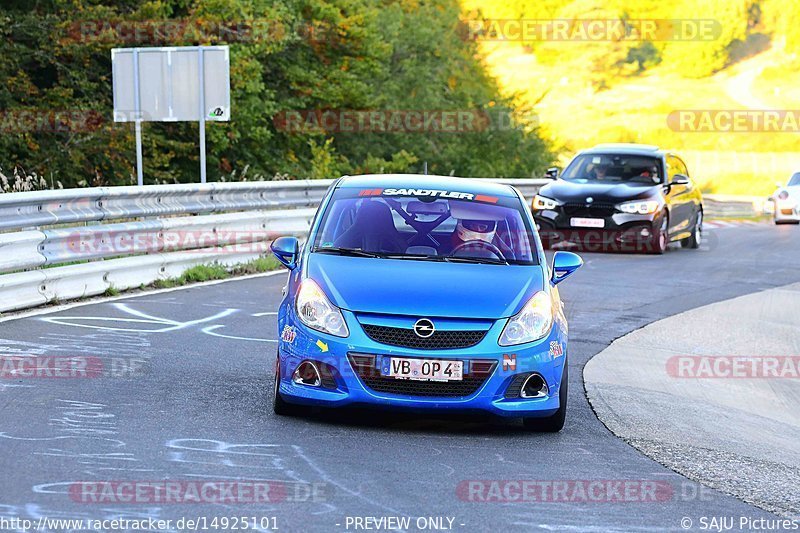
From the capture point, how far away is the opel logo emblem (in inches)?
300

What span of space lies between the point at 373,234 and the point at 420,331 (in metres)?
1.29

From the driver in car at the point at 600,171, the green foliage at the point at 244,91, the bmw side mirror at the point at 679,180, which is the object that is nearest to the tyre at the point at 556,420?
the bmw side mirror at the point at 679,180

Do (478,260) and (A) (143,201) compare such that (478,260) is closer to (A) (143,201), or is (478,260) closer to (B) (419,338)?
(B) (419,338)

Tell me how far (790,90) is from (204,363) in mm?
115932

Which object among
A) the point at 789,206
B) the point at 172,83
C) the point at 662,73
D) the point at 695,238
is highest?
the point at 662,73

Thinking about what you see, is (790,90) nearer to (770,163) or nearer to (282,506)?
(770,163)

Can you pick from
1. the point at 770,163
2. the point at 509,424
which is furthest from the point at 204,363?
the point at 770,163

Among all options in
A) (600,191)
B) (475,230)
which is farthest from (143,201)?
(600,191)

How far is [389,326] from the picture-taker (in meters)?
7.64

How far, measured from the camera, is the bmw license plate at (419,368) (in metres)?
7.61

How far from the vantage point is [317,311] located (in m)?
7.88

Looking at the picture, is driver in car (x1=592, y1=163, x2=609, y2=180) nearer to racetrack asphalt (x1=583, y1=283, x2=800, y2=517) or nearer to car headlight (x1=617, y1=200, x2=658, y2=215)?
car headlight (x1=617, y1=200, x2=658, y2=215)

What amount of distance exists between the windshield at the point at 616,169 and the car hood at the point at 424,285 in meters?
13.2

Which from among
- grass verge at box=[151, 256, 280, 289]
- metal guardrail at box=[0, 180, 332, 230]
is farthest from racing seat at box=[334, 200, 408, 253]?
grass verge at box=[151, 256, 280, 289]
